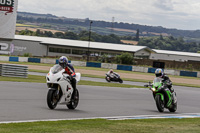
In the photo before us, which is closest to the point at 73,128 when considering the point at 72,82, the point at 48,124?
the point at 48,124

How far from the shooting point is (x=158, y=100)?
14.2m

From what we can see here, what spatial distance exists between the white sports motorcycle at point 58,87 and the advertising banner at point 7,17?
25.1 metres

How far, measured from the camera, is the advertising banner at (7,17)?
37241 mm

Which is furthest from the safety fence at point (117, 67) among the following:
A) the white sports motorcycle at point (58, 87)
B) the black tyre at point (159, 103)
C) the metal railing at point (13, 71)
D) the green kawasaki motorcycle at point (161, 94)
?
the white sports motorcycle at point (58, 87)

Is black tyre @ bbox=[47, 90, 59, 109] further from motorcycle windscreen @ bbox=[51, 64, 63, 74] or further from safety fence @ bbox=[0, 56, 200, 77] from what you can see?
safety fence @ bbox=[0, 56, 200, 77]

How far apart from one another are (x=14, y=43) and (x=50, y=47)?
848 cm

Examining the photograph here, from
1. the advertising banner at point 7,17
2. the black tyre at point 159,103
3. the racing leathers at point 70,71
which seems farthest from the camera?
the advertising banner at point 7,17

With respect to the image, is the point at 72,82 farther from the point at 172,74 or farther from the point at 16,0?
the point at 172,74

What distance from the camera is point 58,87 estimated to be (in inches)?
482

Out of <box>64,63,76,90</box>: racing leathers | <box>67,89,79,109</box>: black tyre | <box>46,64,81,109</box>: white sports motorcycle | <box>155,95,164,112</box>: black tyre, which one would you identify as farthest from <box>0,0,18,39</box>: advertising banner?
<box>46,64,81,109</box>: white sports motorcycle

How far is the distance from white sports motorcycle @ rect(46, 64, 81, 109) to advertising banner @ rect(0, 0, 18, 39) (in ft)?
82.2

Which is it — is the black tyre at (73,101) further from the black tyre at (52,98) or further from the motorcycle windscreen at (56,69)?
the motorcycle windscreen at (56,69)

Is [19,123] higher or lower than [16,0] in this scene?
lower

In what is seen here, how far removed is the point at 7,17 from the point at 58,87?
27.9 metres
